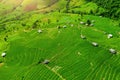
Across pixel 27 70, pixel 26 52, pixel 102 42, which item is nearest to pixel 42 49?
pixel 26 52

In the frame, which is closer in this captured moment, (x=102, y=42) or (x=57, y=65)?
(x=57, y=65)

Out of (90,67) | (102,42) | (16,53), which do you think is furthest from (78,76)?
(16,53)

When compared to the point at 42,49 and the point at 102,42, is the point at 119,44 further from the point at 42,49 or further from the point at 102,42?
the point at 42,49

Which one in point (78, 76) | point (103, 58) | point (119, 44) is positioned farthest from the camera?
point (119, 44)

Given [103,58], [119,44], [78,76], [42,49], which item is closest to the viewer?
[78,76]

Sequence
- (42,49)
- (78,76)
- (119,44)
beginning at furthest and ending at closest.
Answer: (42,49) → (119,44) → (78,76)

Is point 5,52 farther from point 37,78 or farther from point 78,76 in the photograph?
point 78,76

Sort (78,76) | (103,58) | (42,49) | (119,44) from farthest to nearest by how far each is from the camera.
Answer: (42,49) → (119,44) → (103,58) → (78,76)

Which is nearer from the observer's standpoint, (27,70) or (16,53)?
(27,70)
